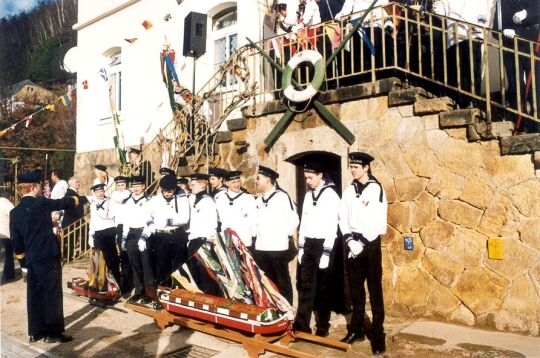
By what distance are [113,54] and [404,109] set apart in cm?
1015

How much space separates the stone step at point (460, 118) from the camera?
5316 millimetres

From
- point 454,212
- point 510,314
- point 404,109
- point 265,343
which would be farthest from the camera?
point 404,109

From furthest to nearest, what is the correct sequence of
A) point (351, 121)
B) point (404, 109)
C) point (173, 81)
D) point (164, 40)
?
point (164, 40) → point (173, 81) → point (351, 121) → point (404, 109)

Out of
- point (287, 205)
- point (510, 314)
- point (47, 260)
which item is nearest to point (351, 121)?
point (287, 205)

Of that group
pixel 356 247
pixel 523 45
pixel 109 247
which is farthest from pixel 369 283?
pixel 109 247

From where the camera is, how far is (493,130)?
5.16 meters

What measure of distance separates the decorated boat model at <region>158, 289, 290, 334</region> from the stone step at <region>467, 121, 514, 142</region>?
9.62 feet

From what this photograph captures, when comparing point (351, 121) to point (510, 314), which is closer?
point (510, 314)

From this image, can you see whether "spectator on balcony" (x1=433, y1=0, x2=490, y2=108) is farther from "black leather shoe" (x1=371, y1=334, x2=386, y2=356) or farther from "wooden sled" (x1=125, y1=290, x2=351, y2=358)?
"wooden sled" (x1=125, y1=290, x2=351, y2=358)

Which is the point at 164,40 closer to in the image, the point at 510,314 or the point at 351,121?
the point at 351,121

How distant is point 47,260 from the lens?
563cm

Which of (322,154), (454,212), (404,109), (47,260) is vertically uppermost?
(404,109)

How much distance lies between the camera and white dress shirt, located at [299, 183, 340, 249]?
17.1 ft

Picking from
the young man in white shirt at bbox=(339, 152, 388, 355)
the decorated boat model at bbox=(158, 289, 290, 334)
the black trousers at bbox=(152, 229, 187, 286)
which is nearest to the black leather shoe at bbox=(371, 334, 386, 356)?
the young man in white shirt at bbox=(339, 152, 388, 355)
